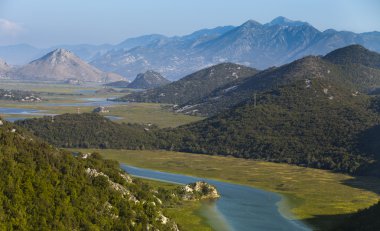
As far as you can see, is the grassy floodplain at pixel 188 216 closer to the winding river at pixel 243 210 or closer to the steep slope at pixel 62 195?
the winding river at pixel 243 210

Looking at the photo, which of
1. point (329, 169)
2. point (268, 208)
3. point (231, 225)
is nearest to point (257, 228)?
point (231, 225)

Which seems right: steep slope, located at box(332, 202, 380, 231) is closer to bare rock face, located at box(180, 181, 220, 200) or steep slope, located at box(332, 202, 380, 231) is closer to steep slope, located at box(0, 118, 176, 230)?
steep slope, located at box(0, 118, 176, 230)

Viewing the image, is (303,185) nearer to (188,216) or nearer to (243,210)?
(243,210)

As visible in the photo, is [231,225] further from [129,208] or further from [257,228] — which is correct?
[129,208]

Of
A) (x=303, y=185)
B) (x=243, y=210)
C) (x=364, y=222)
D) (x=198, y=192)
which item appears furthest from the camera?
(x=303, y=185)

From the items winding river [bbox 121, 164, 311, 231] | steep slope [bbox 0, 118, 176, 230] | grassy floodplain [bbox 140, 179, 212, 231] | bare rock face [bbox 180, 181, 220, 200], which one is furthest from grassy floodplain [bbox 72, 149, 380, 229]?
steep slope [bbox 0, 118, 176, 230]

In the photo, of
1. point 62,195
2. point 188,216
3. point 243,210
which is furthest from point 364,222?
point 62,195

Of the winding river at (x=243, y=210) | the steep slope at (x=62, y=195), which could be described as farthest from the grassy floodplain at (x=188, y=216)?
the steep slope at (x=62, y=195)
